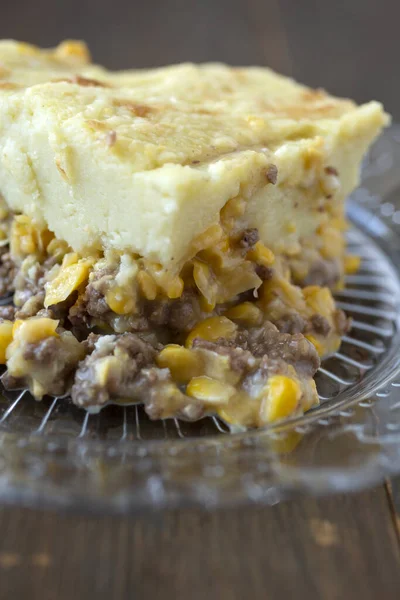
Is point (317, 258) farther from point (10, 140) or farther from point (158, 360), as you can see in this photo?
point (10, 140)

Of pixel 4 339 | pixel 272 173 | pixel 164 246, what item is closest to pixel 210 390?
pixel 164 246

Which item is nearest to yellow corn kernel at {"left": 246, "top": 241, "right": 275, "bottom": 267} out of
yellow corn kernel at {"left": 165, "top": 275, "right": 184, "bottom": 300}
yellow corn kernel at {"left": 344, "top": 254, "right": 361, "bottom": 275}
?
yellow corn kernel at {"left": 165, "top": 275, "right": 184, "bottom": 300}

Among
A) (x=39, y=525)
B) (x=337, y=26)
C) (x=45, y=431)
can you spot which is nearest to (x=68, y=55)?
(x=45, y=431)

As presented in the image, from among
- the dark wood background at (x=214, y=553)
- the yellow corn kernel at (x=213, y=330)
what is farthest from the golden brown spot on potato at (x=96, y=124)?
the dark wood background at (x=214, y=553)

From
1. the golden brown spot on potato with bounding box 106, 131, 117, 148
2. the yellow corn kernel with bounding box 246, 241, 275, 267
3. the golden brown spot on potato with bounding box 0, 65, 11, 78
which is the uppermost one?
the golden brown spot on potato with bounding box 0, 65, 11, 78

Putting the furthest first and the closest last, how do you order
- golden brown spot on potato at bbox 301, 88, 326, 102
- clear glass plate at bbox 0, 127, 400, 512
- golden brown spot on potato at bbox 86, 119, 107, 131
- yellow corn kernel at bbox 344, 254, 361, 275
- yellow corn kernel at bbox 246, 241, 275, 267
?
1. yellow corn kernel at bbox 344, 254, 361, 275
2. golden brown spot on potato at bbox 301, 88, 326, 102
3. yellow corn kernel at bbox 246, 241, 275, 267
4. golden brown spot on potato at bbox 86, 119, 107, 131
5. clear glass plate at bbox 0, 127, 400, 512

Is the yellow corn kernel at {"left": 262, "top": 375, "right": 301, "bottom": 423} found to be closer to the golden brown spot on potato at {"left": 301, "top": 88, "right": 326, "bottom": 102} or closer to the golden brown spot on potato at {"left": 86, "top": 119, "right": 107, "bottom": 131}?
the golden brown spot on potato at {"left": 86, "top": 119, "right": 107, "bottom": 131}
